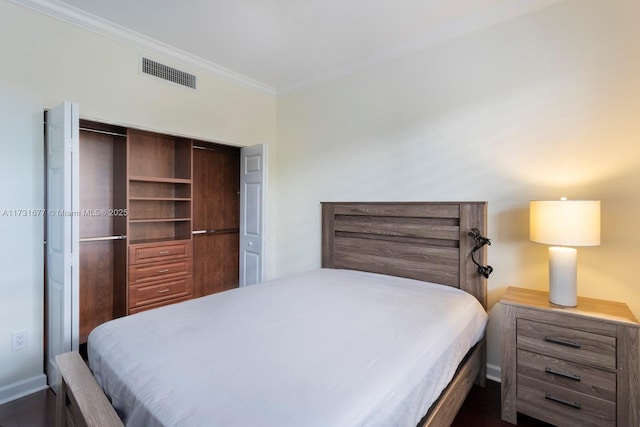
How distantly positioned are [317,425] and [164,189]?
10.6 ft

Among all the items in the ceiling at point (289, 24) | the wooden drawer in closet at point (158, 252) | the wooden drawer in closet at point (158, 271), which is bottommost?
the wooden drawer in closet at point (158, 271)

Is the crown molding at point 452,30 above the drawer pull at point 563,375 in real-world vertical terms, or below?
above

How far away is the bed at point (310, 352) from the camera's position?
0.96 metres

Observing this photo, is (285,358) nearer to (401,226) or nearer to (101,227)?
(401,226)

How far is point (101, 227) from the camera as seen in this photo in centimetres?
293

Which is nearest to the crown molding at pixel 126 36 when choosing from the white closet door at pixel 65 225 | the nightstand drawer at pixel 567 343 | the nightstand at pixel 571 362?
the white closet door at pixel 65 225

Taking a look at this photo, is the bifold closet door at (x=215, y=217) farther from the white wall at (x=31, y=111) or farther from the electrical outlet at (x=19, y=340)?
the electrical outlet at (x=19, y=340)

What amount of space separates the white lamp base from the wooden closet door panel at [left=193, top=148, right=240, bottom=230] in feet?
11.3

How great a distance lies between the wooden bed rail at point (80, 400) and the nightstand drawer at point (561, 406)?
81.0 inches

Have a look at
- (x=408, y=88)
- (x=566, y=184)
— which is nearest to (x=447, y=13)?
(x=408, y=88)

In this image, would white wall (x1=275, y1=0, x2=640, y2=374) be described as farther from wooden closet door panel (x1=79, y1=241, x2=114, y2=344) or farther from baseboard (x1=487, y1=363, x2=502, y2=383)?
wooden closet door panel (x1=79, y1=241, x2=114, y2=344)

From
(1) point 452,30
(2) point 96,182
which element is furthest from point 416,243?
(2) point 96,182

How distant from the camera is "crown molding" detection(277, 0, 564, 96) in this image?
211cm

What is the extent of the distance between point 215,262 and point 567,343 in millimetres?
3535
